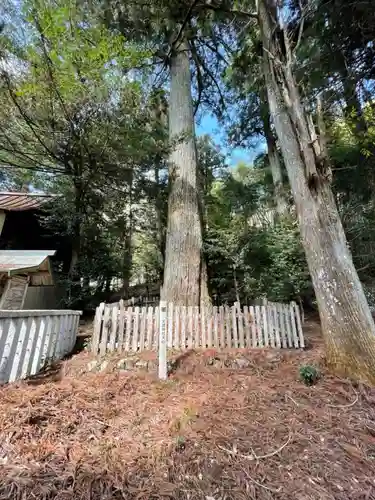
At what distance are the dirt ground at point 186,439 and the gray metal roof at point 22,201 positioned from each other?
26.8ft

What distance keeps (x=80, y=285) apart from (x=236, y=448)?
8704mm

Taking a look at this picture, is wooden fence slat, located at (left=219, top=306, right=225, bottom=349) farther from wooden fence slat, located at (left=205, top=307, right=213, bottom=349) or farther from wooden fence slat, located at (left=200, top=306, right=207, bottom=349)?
wooden fence slat, located at (left=200, top=306, right=207, bottom=349)

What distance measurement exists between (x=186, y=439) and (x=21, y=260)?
697cm

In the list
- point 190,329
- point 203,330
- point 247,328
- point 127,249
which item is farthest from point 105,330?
point 127,249

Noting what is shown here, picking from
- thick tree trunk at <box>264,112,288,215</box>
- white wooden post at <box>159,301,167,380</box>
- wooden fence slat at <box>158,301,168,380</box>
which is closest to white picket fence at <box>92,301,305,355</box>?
white wooden post at <box>159,301,167,380</box>

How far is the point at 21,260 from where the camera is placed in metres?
7.16

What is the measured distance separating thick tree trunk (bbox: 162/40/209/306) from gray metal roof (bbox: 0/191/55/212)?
5.85m

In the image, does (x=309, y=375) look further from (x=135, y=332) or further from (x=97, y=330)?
(x=97, y=330)

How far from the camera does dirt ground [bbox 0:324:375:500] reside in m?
1.74

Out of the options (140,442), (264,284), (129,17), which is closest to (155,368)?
(140,442)

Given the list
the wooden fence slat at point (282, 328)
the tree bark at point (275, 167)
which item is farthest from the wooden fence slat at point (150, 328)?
the tree bark at point (275, 167)

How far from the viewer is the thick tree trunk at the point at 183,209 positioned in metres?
5.93

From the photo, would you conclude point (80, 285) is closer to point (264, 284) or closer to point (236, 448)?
point (264, 284)

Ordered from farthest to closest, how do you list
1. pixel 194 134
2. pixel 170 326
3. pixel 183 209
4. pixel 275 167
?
pixel 275 167 < pixel 194 134 < pixel 183 209 < pixel 170 326
